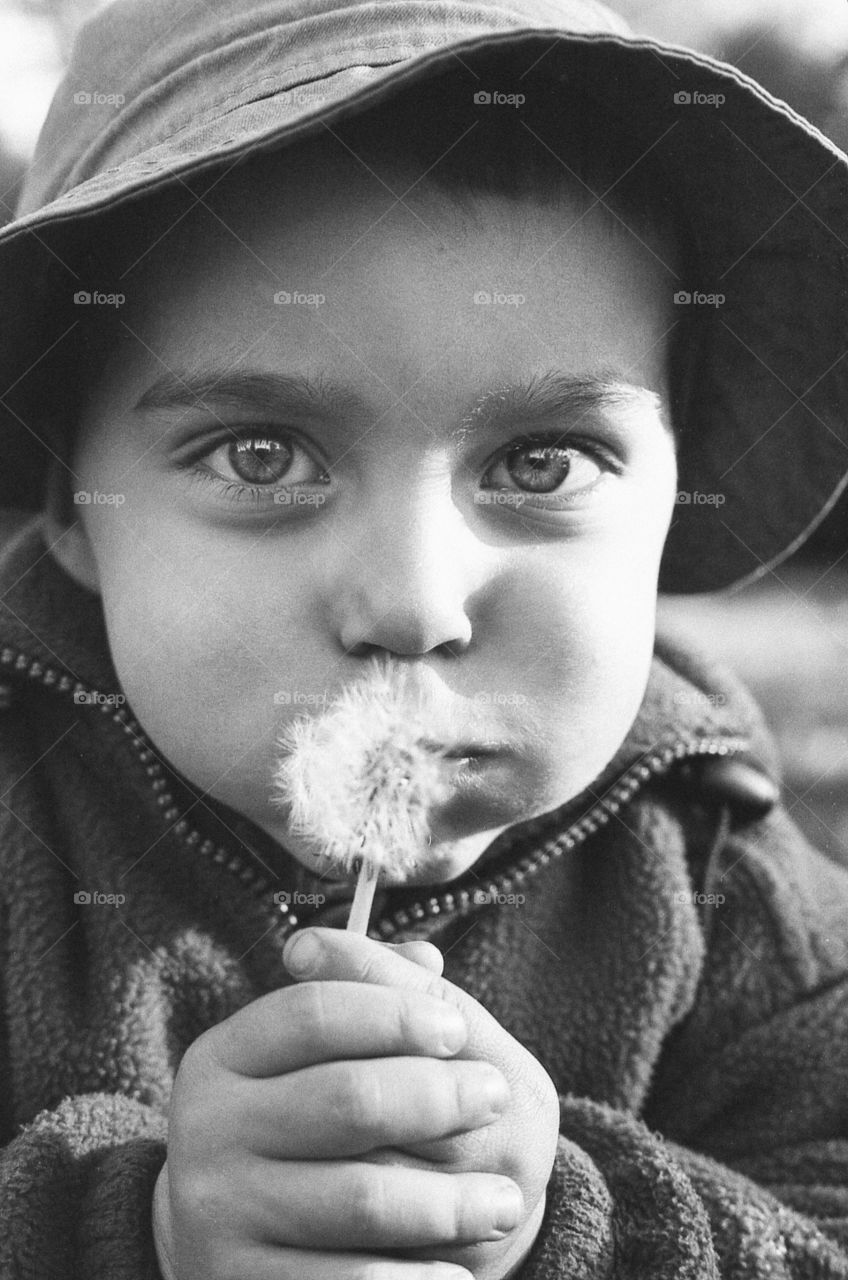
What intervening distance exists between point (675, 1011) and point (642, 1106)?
93mm

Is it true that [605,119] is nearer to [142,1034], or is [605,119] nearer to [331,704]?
[331,704]

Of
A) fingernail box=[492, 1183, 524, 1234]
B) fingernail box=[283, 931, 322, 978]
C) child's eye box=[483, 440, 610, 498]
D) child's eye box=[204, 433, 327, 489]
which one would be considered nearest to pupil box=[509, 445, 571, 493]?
child's eye box=[483, 440, 610, 498]

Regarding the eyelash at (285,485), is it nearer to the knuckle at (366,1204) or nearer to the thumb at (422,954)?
the thumb at (422,954)

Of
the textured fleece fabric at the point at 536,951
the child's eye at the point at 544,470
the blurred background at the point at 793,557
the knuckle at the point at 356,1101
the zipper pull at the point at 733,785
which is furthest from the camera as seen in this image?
the blurred background at the point at 793,557

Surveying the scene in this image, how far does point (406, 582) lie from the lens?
92 centimetres

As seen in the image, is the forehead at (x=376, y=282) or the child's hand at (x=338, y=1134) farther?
the forehead at (x=376, y=282)

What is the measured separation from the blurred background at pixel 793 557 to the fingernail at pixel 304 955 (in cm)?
83

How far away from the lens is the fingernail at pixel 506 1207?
0.86 metres

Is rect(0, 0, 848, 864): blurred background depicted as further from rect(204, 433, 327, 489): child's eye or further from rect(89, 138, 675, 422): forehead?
rect(204, 433, 327, 489): child's eye

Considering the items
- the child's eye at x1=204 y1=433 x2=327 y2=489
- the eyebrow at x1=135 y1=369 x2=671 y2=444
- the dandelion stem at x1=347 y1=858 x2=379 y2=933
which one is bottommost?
the dandelion stem at x1=347 y1=858 x2=379 y2=933

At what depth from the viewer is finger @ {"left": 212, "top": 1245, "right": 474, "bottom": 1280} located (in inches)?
31.7

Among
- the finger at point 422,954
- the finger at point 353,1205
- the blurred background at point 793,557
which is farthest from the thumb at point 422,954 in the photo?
the blurred background at point 793,557

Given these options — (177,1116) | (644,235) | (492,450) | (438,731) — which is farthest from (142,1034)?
(644,235)

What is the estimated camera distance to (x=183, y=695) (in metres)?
1.03
